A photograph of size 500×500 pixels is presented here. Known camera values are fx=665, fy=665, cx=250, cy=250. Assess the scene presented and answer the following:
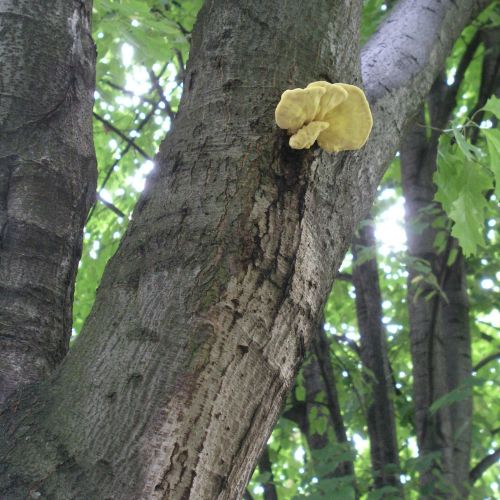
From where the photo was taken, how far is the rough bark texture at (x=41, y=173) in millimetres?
1619

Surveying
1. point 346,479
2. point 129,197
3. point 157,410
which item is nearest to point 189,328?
point 157,410

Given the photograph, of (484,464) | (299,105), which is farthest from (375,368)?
(299,105)

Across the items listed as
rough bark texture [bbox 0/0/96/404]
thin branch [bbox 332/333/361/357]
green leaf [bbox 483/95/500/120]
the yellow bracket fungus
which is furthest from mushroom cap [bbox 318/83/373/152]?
thin branch [bbox 332/333/361/357]

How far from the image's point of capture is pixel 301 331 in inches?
50.4

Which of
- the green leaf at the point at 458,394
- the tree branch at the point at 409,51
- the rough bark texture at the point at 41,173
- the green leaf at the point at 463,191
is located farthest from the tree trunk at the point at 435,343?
the rough bark texture at the point at 41,173

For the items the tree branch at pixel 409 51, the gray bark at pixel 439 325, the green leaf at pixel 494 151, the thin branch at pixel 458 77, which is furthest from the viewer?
the thin branch at pixel 458 77

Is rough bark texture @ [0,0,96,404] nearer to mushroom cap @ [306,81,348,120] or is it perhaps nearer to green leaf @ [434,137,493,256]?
mushroom cap @ [306,81,348,120]

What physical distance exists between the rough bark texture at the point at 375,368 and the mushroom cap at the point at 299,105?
2.57m

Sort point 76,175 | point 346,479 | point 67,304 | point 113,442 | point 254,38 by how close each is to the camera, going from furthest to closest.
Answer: point 346,479 → point 76,175 → point 67,304 → point 254,38 → point 113,442

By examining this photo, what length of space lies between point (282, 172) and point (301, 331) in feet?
1.06

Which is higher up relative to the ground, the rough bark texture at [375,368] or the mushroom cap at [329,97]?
the rough bark texture at [375,368]

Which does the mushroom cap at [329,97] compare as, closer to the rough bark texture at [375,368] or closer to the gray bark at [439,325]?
the gray bark at [439,325]

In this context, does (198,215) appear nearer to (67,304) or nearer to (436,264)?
(67,304)

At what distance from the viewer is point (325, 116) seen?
1375 millimetres
